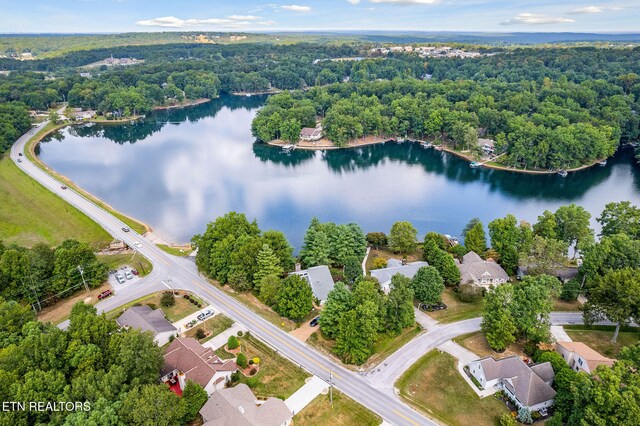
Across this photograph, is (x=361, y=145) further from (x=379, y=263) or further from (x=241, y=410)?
(x=241, y=410)

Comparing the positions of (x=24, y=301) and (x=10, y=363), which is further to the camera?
(x=24, y=301)

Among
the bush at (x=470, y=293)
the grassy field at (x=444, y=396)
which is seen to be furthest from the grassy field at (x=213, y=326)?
the bush at (x=470, y=293)

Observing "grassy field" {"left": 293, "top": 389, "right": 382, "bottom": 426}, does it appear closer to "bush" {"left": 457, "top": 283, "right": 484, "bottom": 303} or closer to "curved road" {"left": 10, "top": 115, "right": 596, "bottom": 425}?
"curved road" {"left": 10, "top": 115, "right": 596, "bottom": 425}

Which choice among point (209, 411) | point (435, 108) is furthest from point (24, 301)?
point (435, 108)

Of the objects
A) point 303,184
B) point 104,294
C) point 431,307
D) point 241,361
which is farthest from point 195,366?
point 303,184

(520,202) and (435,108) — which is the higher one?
(435,108)

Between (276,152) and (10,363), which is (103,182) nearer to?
(276,152)

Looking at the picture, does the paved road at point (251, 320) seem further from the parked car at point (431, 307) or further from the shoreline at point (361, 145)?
the shoreline at point (361, 145)
